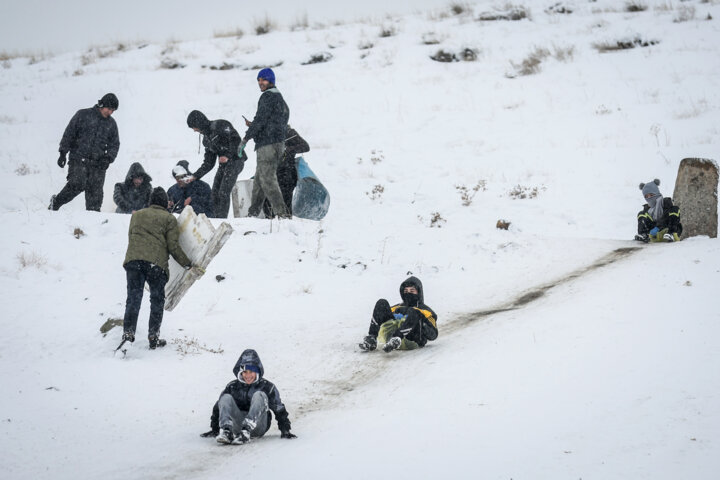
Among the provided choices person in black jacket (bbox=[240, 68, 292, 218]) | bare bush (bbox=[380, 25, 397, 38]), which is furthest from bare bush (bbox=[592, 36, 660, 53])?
person in black jacket (bbox=[240, 68, 292, 218])

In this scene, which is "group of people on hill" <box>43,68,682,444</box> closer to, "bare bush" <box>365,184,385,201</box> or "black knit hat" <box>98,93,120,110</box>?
"black knit hat" <box>98,93,120,110</box>

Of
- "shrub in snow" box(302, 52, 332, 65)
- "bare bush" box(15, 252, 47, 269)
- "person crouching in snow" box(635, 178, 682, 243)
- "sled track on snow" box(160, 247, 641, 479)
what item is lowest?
"sled track on snow" box(160, 247, 641, 479)

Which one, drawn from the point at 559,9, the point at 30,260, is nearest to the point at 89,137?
the point at 30,260

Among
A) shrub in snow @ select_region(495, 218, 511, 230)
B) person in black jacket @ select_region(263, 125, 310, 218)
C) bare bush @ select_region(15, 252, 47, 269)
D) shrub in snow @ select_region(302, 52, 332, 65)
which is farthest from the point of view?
shrub in snow @ select_region(302, 52, 332, 65)

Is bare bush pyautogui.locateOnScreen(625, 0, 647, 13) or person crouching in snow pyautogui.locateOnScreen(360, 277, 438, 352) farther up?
bare bush pyautogui.locateOnScreen(625, 0, 647, 13)

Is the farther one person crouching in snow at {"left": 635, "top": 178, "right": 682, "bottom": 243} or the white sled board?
person crouching in snow at {"left": 635, "top": 178, "right": 682, "bottom": 243}

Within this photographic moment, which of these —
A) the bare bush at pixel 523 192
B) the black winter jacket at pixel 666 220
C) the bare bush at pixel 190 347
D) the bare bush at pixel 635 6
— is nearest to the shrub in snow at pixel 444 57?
the bare bush at pixel 635 6

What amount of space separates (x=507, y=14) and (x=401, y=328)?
20986 mm

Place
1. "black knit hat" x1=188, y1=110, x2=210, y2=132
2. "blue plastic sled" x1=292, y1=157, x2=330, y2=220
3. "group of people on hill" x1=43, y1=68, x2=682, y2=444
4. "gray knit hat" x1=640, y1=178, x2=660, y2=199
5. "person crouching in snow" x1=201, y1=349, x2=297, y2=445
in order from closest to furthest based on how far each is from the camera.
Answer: "person crouching in snow" x1=201, y1=349, x2=297, y2=445 < "group of people on hill" x1=43, y1=68, x2=682, y2=444 < "black knit hat" x1=188, y1=110, x2=210, y2=132 < "blue plastic sled" x1=292, y1=157, x2=330, y2=220 < "gray knit hat" x1=640, y1=178, x2=660, y2=199

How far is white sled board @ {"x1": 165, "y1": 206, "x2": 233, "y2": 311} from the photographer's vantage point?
279 inches

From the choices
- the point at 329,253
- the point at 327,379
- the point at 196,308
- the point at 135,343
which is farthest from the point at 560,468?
the point at 329,253

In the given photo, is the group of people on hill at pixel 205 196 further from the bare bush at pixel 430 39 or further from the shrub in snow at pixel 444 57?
the bare bush at pixel 430 39

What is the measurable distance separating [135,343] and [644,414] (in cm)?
550

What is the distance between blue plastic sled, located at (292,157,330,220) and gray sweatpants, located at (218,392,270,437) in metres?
5.74
